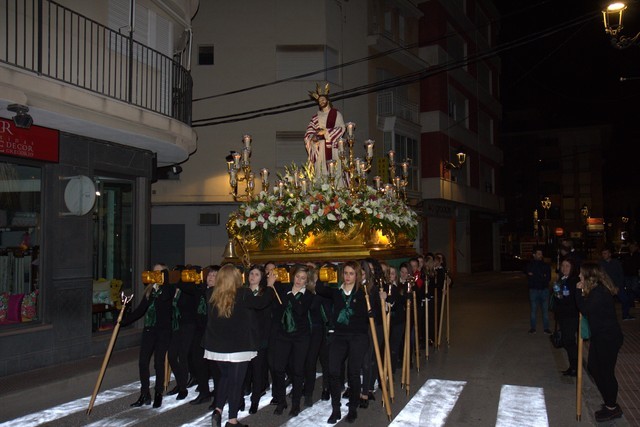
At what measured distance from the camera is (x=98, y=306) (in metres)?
11.6

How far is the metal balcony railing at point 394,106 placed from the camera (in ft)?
87.3

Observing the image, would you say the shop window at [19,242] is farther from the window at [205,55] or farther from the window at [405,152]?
the window at [405,152]

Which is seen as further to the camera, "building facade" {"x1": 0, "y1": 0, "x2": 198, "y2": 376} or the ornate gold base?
the ornate gold base

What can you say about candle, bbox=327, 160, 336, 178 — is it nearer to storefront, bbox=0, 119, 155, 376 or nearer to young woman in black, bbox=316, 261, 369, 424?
storefront, bbox=0, 119, 155, 376

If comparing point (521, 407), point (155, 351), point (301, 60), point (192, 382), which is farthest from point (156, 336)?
point (301, 60)

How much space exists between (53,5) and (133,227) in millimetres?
4623

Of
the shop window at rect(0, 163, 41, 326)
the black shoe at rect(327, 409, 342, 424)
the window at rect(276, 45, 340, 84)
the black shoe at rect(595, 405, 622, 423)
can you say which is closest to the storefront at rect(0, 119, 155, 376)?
the shop window at rect(0, 163, 41, 326)

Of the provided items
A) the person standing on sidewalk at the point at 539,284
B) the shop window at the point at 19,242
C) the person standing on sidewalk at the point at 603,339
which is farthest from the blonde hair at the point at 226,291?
the person standing on sidewalk at the point at 539,284

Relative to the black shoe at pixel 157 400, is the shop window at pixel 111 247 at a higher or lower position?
higher

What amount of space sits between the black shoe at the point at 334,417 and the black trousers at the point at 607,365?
2994mm

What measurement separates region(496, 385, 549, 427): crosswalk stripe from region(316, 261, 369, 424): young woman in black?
1693 millimetres

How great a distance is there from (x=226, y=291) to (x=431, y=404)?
3156 mm

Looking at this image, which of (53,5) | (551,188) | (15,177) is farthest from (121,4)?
(551,188)

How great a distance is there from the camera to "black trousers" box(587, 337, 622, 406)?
667cm
